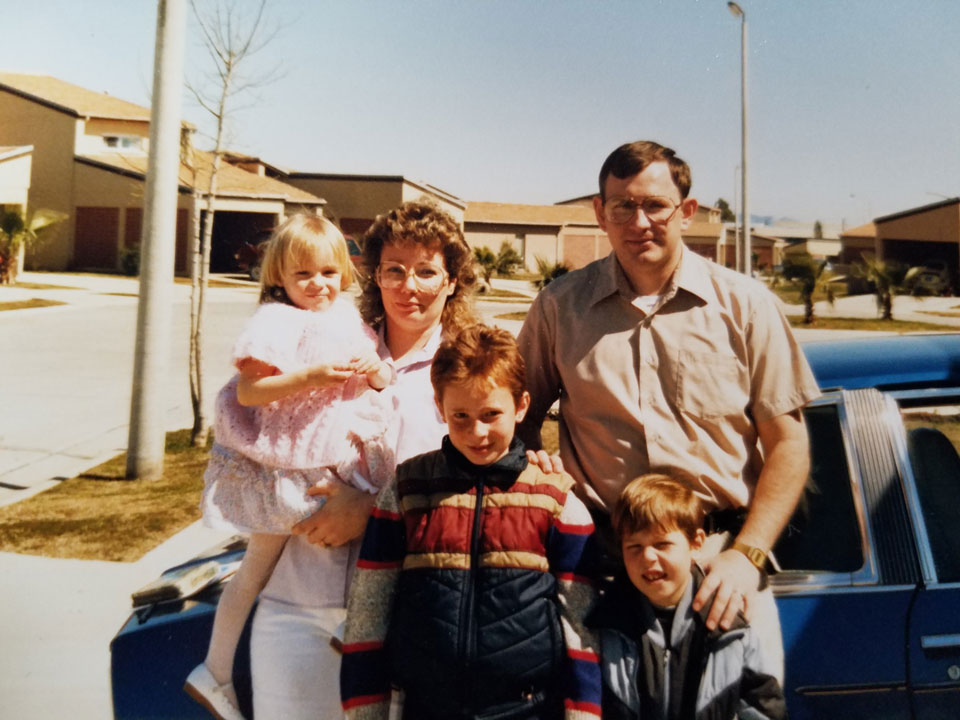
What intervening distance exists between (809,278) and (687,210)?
20286 millimetres

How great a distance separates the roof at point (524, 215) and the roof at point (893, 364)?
42905 millimetres

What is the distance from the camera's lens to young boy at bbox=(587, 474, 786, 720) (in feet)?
5.77

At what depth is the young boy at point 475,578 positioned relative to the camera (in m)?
1.78

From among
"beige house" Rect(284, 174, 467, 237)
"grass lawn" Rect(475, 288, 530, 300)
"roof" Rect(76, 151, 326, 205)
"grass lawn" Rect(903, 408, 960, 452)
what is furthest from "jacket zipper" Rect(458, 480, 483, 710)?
"beige house" Rect(284, 174, 467, 237)

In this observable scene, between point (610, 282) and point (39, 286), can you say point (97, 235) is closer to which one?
point (39, 286)

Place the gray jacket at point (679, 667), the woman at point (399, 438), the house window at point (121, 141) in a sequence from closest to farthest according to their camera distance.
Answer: the gray jacket at point (679, 667)
the woman at point (399, 438)
the house window at point (121, 141)

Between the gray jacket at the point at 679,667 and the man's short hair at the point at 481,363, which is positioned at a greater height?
the man's short hair at the point at 481,363

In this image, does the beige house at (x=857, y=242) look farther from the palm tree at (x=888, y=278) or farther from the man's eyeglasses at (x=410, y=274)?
the man's eyeglasses at (x=410, y=274)

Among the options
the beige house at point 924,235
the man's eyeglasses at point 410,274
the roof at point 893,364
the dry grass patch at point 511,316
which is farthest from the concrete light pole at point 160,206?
the beige house at point 924,235

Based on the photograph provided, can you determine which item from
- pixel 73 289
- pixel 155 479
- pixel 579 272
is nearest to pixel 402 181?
pixel 73 289

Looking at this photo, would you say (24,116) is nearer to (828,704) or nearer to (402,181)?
(402,181)

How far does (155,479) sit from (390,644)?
16.3 ft

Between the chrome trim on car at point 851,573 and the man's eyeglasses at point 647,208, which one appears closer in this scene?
the chrome trim on car at point 851,573

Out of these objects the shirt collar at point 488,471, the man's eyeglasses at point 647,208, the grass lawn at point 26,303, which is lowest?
the shirt collar at point 488,471
